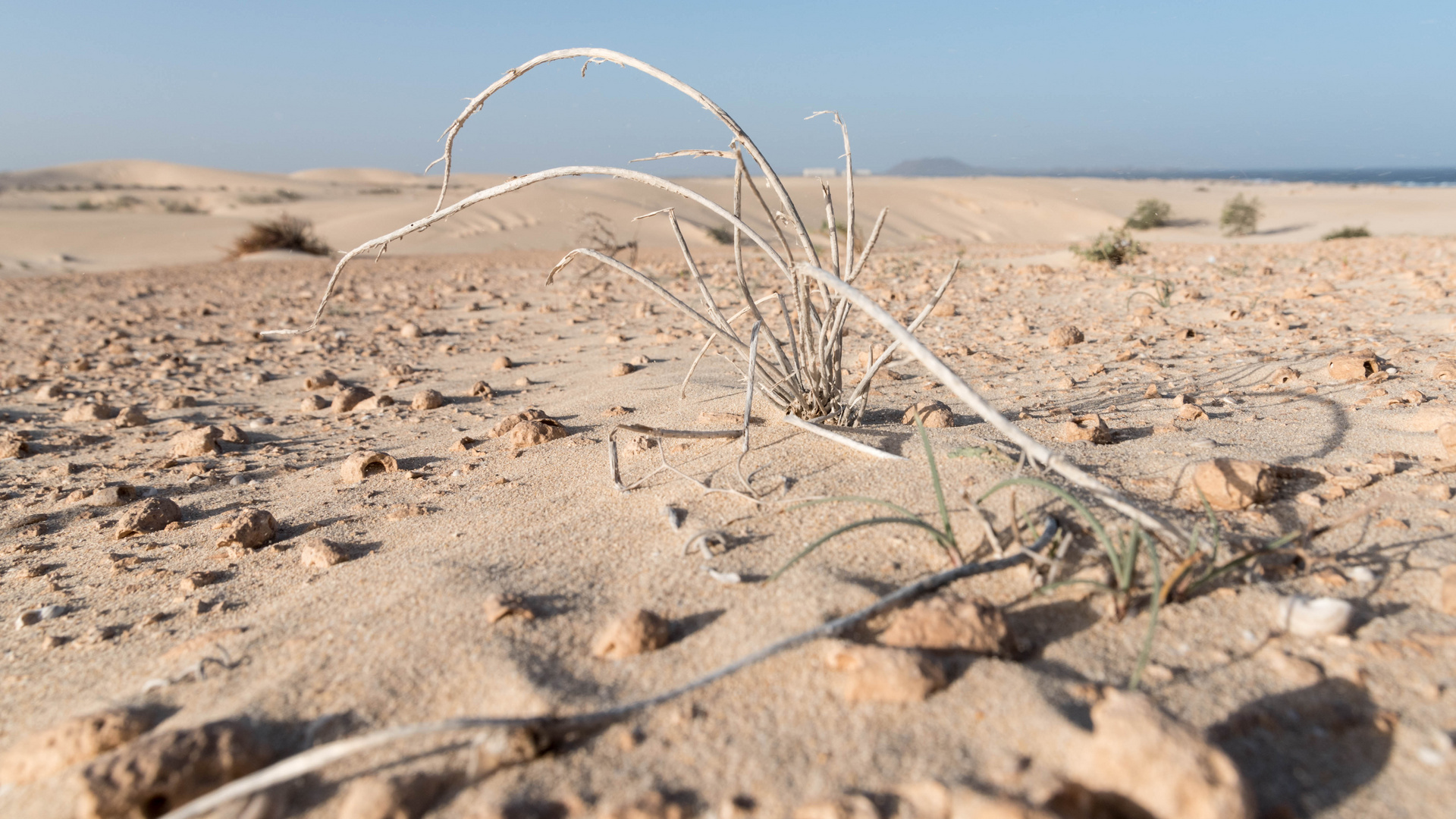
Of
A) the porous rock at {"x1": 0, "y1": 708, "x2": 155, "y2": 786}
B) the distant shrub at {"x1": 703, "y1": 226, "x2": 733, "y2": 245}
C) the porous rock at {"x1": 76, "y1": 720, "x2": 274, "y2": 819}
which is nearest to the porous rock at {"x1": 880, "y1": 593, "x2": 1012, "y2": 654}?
the porous rock at {"x1": 76, "y1": 720, "x2": 274, "y2": 819}

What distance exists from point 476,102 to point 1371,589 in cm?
160

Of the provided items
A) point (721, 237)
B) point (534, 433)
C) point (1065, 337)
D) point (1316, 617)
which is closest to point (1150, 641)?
point (1316, 617)

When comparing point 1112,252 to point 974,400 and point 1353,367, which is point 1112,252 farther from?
point 974,400

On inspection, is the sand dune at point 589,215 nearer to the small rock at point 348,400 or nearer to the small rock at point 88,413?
the small rock at point 348,400

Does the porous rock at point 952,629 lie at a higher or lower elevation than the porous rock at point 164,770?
higher

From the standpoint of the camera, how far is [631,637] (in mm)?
1039

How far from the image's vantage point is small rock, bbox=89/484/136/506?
6.34 ft

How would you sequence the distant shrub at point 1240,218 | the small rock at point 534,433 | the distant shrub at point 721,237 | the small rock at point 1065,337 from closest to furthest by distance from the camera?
the small rock at point 534,433
the small rock at point 1065,337
the distant shrub at point 721,237
the distant shrub at point 1240,218

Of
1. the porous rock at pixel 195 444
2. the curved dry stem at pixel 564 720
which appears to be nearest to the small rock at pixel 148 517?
the porous rock at pixel 195 444

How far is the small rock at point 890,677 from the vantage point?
0.91 metres

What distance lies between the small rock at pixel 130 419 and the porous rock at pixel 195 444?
45cm

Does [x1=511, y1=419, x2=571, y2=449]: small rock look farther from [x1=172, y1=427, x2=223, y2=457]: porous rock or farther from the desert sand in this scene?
[x1=172, y1=427, x2=223, y2=457]: porous rock

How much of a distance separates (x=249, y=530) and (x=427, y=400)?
1.10 metres

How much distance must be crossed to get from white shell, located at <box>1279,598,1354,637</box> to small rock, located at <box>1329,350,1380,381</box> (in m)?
1.38
